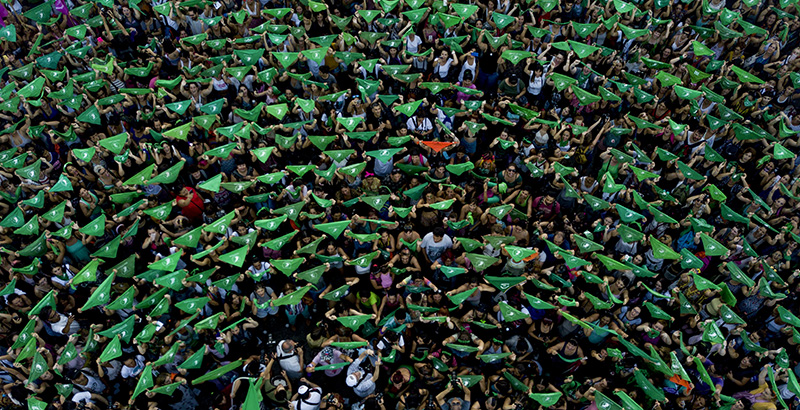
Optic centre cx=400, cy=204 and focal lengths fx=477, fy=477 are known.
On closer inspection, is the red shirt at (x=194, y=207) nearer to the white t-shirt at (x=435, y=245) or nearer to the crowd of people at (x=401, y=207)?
the crowd of people at (x=401, y=207)

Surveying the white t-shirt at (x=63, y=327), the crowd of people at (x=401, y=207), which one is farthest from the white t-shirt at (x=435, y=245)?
the white t-shirt at (x=63, y=327)

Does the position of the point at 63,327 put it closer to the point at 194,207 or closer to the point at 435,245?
the point at 194,207

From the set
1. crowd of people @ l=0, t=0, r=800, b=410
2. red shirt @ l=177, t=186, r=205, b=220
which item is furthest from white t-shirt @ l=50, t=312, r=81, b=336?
red shirt @ l=177, t=186, r=205, b=220

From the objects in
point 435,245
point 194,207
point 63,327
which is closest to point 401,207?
point 435,245

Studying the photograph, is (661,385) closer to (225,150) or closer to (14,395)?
(225,150)

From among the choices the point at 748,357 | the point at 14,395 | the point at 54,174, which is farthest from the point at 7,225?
the point at 748,357

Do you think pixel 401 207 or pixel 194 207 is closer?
pixel 401 207

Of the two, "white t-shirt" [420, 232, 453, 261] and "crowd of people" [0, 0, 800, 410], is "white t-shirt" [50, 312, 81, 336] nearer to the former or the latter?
"crowd of people" [0, 0, 800, 410]

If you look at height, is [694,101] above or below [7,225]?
above
